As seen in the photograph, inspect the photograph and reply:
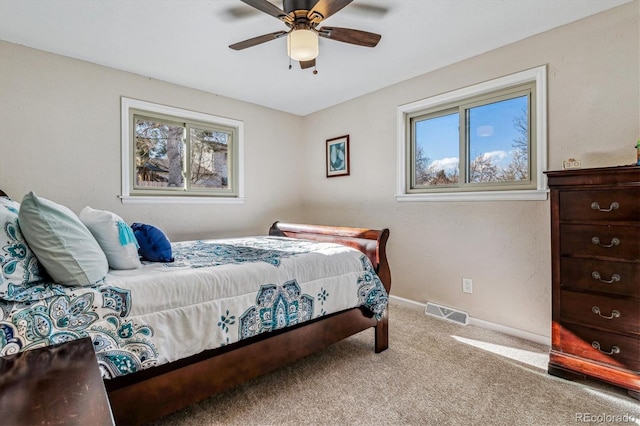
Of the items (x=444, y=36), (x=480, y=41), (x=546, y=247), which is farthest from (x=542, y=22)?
(x=546, y=247)

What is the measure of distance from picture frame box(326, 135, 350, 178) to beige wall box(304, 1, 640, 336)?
0.09 meters

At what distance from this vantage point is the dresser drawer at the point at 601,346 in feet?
5.52

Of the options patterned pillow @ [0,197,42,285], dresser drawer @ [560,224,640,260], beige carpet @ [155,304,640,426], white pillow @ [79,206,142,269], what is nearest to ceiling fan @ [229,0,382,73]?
white pillow @ [79,206,142,269]

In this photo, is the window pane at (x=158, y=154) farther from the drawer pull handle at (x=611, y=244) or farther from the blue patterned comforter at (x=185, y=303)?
the drawer pull handle at (x=611, y=244)

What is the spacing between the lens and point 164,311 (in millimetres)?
1364

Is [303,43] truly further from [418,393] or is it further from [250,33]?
[418,393]

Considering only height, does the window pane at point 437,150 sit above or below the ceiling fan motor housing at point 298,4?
below

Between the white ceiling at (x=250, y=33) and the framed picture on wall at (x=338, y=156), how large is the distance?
787 millimetres

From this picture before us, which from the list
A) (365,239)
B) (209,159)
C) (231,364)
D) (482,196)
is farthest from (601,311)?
(209,159)

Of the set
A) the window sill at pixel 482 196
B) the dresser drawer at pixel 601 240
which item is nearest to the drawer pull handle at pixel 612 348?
the dresser drawer at pixel 601 240

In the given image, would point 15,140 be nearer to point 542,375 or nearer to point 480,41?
point 480,41

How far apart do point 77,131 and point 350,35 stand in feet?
7.87

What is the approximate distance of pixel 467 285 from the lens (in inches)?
111

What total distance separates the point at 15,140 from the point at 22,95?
1.18 feet
